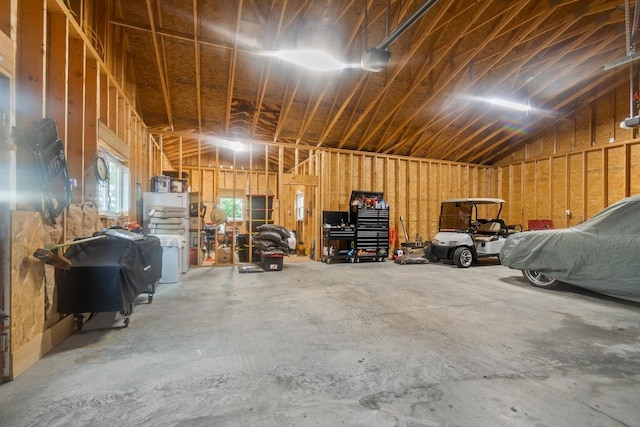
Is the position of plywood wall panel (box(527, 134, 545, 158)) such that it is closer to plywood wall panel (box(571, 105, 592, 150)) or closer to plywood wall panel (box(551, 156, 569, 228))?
plywood wall panel (box(551, 156, 569, 228))

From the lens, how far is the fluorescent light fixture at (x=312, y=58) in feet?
15.4

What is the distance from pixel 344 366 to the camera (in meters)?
2.06

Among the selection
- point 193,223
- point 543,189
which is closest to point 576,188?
point 543,189

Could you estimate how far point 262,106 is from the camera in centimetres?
711

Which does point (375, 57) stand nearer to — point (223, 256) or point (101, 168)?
point (101, 168)

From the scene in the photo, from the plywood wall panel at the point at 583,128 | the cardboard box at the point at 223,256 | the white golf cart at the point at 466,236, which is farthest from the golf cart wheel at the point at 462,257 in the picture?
the cardboard box at the point at 223,256

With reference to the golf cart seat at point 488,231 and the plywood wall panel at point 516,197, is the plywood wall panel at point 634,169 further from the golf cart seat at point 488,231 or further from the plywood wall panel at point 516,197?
the golf cart seat at point 488,231

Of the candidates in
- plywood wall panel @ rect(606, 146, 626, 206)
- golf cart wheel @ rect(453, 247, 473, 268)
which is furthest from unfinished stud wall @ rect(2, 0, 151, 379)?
plywood wall panel @ rect(606, 146, 626, 206)

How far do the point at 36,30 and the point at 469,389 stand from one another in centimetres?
457

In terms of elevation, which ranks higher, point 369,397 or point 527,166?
point 527,166

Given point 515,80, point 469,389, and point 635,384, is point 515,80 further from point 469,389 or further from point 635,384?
point 469,389

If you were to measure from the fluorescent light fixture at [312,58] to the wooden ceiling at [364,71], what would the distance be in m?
0.59

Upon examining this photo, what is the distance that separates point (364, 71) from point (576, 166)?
25.1 ft

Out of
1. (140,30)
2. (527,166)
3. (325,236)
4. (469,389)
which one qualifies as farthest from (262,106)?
(527,166)
